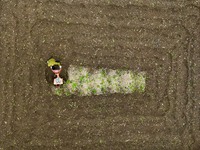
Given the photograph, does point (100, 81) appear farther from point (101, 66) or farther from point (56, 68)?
point (56, 68)

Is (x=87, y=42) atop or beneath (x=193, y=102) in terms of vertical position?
atop

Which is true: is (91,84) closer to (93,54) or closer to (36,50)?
(93,54)

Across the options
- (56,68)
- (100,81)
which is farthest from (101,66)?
(56,68)

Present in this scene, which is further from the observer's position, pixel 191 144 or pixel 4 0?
pixel 191 144

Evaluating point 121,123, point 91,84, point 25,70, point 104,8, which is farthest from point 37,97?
point 104,8

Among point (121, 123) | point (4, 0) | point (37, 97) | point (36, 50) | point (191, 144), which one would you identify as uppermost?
point (4, 0)
